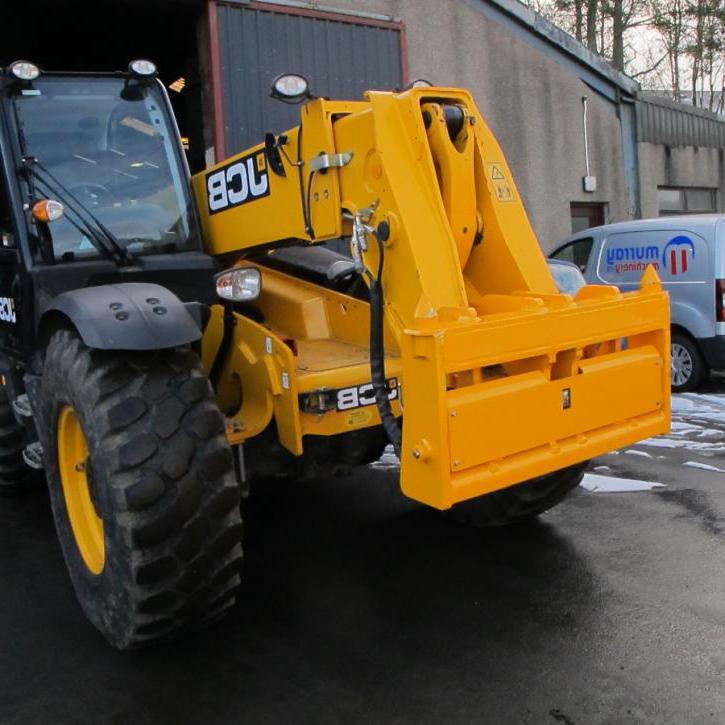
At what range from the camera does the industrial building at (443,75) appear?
9102 millimetres

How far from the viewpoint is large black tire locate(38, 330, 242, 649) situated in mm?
2791

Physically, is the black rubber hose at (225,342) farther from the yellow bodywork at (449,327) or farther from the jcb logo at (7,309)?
the jcb logo at (7,309)

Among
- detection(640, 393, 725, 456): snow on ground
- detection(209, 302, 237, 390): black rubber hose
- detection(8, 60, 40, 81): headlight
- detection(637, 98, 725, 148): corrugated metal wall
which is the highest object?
detection(637, 98, 725, 148): corrugated metal wall

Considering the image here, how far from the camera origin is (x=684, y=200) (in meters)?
15.2

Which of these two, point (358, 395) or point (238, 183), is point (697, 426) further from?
point (238, 183)

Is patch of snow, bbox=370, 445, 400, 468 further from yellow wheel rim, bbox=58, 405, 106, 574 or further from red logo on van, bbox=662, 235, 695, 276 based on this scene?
red logo on van, bbox=662, 235, 695, 276

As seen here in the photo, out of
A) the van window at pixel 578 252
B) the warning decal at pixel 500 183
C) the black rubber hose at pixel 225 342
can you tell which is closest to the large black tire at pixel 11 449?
the black rubber hose at pixel 225 342

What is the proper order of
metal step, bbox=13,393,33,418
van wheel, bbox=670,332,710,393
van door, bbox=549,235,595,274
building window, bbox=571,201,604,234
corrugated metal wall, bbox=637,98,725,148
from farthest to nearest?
corrugated metal wall, bbox=637,98,725,148 < building window, bbox=571,201,604,234 < van door, bbox=549,235,595,274 < van wheel, bbox=670,332,710,393 < metal step, bbox=13,393,33,418

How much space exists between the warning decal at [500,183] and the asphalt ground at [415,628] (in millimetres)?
1775

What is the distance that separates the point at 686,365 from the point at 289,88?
6.18 m

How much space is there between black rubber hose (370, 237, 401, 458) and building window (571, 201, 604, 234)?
10832 millimetres

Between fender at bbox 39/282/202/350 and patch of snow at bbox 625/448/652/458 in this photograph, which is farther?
patch of snow at bbox 625/448/652/458

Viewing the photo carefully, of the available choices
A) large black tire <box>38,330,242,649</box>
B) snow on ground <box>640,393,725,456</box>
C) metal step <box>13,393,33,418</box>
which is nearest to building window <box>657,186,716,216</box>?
snow on ground <box>640,393,725,456</box>

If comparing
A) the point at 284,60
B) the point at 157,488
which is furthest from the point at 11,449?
the point at 284,60
